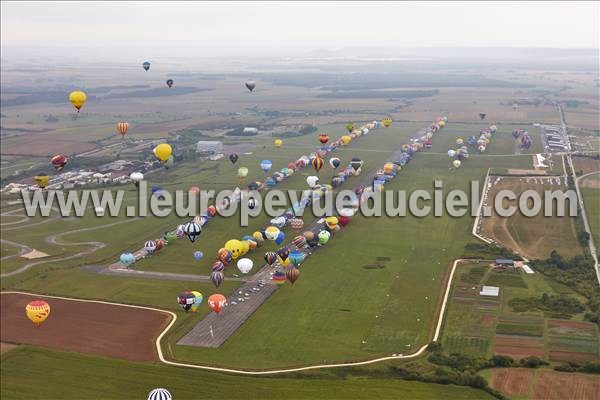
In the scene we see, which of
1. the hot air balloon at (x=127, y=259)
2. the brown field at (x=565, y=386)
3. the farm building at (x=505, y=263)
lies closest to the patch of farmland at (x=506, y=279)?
the farm building at (x=505, y=263)

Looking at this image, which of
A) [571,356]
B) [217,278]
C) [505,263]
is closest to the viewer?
[571,356]

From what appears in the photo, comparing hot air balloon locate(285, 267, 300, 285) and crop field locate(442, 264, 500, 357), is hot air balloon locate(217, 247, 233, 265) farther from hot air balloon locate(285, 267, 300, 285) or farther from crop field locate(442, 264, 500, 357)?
crop field locate(442, 264, 500, 357)

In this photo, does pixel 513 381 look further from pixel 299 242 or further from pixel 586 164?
pixel 586 164

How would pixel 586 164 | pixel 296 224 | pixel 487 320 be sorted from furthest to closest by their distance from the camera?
1. pixel 586 164
2. pixel 296 224
3. pixel 487 320

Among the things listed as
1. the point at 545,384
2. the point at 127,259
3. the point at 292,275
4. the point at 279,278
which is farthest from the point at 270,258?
the point at 545,384

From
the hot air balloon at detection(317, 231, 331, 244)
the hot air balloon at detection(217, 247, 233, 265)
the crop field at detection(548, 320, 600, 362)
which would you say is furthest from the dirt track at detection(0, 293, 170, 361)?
the crop field at detection(548, 320, 600, 362)
